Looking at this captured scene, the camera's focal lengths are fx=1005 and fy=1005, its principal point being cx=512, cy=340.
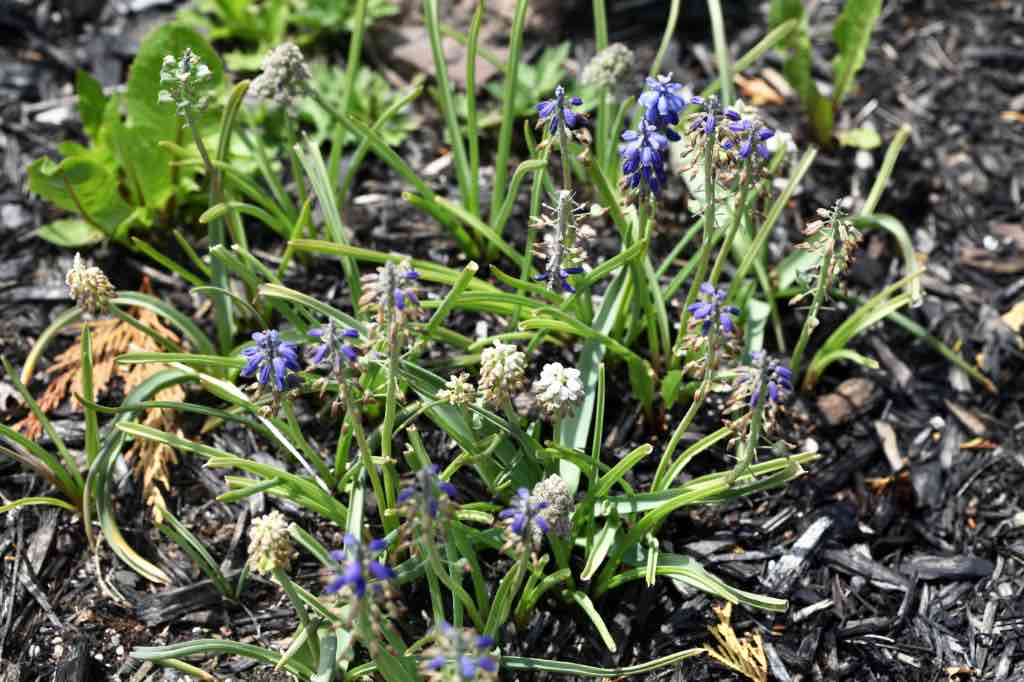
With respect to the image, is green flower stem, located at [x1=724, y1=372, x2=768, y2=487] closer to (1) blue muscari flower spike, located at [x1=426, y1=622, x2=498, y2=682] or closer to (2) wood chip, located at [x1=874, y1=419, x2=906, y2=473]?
(1) blue muscari flower spike, located at [x1=426, y1=622, x2=498, y2=682]

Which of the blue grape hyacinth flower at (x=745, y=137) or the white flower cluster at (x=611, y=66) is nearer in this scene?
the blue grape hyacinth flower at (x=745, y=137)

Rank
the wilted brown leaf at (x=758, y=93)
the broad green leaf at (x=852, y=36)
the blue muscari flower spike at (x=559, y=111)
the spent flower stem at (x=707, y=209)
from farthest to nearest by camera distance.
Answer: the wilted brown leaf at (x=758, y=93)
the broad green leaf at (x=852, y=36)
the blue muscari flower spike at (x=559, y=111)
the spent flower stem at (x=707, y=209)

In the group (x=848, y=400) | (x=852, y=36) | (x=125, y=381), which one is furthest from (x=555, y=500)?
(x=852, y=36)

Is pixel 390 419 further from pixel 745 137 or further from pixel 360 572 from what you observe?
pixel 745 137

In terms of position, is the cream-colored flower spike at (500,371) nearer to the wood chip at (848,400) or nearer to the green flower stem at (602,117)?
the green flower stem at (602,117)

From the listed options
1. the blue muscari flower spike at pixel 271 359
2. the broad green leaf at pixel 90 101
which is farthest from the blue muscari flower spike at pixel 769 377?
the broad green leaf at pixel 90 101

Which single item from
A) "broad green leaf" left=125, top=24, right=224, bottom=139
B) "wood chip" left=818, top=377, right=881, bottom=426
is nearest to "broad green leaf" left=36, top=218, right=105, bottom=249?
"broad green leaf" left=125, top=24, right=224, bottom=139

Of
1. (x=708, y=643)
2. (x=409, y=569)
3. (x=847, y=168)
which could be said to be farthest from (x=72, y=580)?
(x=847, y=168)
